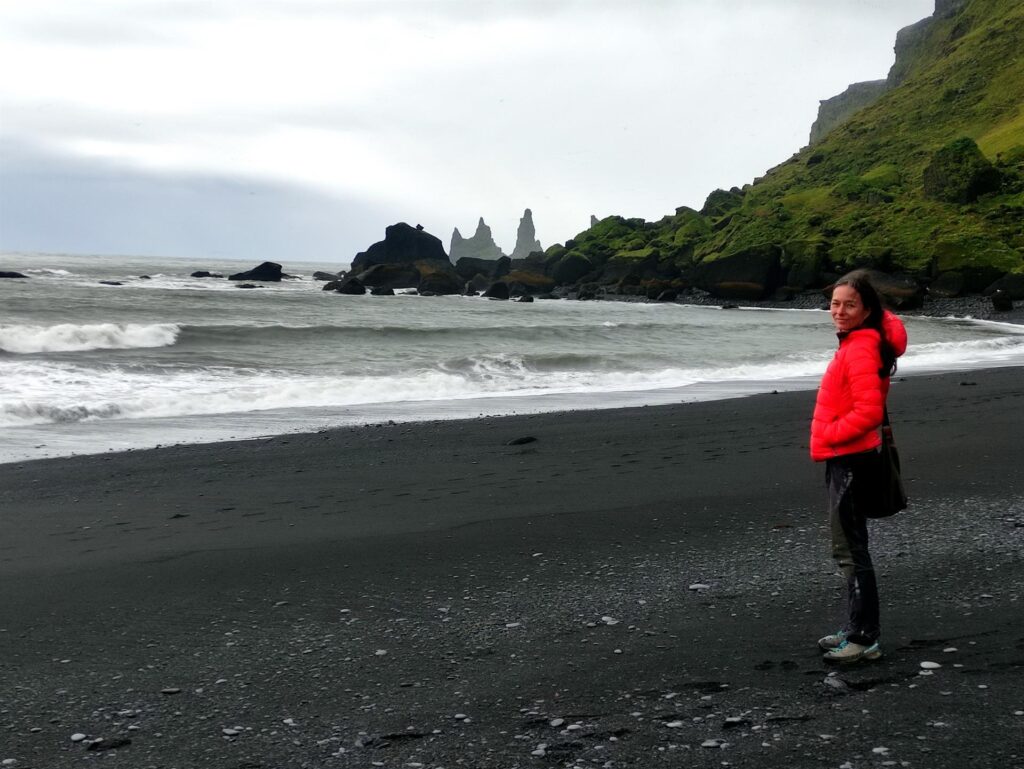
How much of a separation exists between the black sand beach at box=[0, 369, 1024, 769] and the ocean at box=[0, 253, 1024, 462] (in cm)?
417

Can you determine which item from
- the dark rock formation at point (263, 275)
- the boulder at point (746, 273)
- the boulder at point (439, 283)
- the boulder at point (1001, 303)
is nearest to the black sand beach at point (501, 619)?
the boulder at point (1001, 303)

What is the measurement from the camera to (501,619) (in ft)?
14.0

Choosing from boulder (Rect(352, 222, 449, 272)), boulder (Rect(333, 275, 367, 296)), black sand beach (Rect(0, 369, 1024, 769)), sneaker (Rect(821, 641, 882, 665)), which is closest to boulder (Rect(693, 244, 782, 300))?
boulder (Rect(333, 275, 367, 296))

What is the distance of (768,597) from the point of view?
14.6 feet

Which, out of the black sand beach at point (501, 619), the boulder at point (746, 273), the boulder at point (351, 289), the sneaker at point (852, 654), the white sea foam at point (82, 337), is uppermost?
the boulder at point (746, 273)

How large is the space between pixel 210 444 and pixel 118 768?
732 centimetres

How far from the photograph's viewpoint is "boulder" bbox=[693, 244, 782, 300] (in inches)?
2098

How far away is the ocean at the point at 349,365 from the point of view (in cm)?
1218

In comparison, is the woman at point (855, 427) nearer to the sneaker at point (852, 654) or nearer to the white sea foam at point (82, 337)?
the sneaker at point (852, 654)

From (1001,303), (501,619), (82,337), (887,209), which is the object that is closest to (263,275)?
(887,209)

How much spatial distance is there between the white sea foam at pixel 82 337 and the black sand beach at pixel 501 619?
15819 millimetres

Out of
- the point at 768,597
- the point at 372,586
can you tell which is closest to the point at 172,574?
the point at 372,586

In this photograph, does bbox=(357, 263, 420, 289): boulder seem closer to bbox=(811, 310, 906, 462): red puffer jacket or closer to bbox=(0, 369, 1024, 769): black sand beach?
bbox=(0, 369, 1024, 769): black sand beach

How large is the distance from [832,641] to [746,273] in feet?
172
